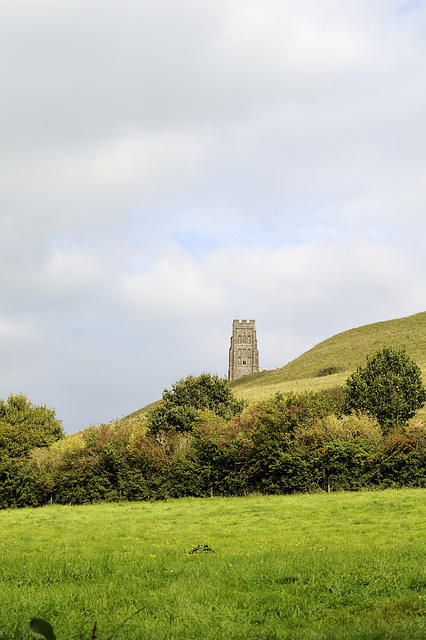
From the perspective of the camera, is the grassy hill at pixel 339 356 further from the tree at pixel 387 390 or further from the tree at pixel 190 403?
the tree at pixel 387 390

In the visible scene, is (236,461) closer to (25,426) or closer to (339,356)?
(25,426)

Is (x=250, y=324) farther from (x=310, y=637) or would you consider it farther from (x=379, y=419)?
(x=310, y=637)

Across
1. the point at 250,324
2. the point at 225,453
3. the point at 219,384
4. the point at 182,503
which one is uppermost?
the point at 250,324

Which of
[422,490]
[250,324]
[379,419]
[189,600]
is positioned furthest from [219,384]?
[250,324]

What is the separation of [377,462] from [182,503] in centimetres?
1361

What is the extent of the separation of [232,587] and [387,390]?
135ft

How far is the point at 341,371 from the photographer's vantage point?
3371 inches

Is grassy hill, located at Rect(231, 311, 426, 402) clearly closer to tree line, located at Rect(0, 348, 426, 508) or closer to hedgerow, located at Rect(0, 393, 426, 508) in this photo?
tree line, located at Rect(0, 348, 426, 508)

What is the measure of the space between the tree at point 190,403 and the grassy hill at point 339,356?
15.2 meters

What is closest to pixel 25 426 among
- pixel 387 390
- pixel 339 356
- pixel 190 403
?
pixel 190 403

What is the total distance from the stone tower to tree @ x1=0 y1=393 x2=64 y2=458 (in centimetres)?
10738

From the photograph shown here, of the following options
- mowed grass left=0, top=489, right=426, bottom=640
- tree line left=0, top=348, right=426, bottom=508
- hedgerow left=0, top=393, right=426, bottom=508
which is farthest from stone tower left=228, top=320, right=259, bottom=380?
mowed grass left=0, top=489, right=426, bottom=640

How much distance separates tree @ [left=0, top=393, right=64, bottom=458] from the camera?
47.5 meters

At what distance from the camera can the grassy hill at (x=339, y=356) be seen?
79950 millimetres
